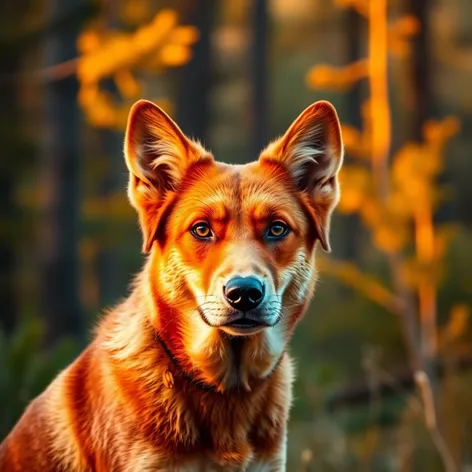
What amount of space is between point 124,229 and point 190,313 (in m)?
A: 14.3

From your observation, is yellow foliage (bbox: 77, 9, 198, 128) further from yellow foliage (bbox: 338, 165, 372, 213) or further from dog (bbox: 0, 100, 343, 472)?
dog (bbox: 0, 100, 343, 472)

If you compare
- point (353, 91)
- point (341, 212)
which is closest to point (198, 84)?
point (353, 91)

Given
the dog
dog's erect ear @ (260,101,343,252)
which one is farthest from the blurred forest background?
dog's erect ear @ (260,101,343,252)

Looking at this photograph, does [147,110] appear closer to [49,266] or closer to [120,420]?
[120,420]

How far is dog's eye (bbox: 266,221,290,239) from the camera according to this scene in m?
3.98

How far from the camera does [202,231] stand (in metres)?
3.96

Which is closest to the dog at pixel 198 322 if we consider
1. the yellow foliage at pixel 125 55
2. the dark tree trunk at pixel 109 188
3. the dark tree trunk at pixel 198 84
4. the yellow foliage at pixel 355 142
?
the yellow foliage at pixel 125 55

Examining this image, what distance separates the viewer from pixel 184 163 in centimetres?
421

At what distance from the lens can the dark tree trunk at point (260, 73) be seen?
20031 mm

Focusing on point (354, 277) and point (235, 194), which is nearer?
point (235, 194)

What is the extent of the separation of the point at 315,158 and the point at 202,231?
655 millimetres

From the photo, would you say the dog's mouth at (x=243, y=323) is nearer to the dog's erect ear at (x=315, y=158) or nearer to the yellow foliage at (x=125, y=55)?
the dog's erect ear at (x=315, y=158)

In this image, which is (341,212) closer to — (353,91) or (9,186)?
(9,186)

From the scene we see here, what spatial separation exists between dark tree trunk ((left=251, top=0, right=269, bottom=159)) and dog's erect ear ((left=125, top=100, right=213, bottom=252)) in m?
15.7
